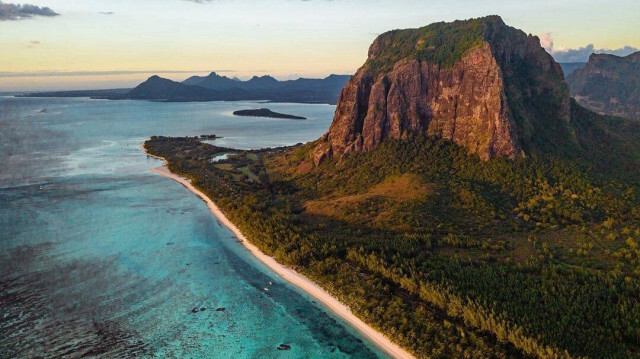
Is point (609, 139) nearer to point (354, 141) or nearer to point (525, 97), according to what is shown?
point (525, 97)

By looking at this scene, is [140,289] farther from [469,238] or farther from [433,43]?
[433,43]

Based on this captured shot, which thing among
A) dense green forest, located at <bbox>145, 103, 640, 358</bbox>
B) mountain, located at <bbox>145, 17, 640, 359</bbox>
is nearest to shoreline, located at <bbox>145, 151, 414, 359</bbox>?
dense green forest, located at <bbox>145, 103, 640, 358</bbox>

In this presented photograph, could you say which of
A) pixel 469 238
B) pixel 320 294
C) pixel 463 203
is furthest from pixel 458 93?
pixel 320 294

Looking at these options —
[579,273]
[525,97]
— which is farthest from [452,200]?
[525,97]

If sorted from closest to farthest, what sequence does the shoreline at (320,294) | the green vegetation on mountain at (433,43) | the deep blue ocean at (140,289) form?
the shoreline at (320,294) < the deep blue ocean at (140,289) < the green vegetation on mountain at (433,43)

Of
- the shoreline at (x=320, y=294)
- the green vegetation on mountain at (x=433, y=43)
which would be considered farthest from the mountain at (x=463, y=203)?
the shoreline at (x=320, y=294)

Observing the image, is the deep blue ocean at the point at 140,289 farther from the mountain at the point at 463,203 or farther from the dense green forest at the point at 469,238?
the mountain at the point at 463,203
